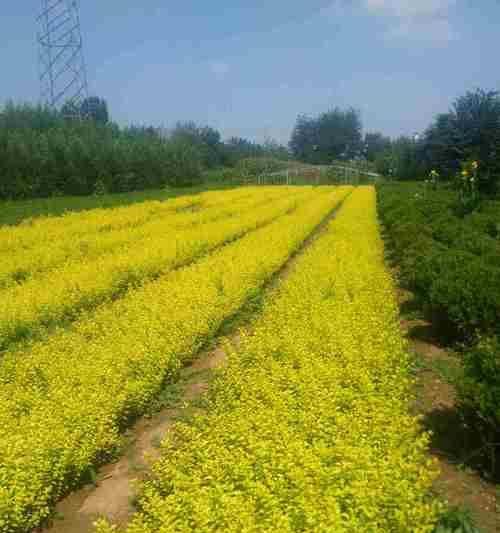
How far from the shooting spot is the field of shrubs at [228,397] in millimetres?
3025

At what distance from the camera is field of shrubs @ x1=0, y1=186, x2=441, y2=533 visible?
303 centimetres

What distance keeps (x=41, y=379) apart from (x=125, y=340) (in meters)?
0.99

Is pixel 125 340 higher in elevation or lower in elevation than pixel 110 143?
lower

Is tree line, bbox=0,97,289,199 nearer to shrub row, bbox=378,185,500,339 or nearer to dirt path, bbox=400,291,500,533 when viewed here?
shrub row, bbox=378,185,500,339

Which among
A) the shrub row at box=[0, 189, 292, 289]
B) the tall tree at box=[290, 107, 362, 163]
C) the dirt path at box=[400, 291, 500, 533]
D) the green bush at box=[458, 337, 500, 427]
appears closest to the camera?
the dirt path at box=[400, 291, 500, 533]

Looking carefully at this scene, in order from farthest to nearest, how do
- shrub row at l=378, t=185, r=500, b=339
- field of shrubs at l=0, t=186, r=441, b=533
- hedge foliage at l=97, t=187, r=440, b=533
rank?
shrub row at l=378, t=185, r=500, b=339, field of shrubs at l=0, t=186, r=441, b=533, hedge foliage at l=97, t=187, r=440, b=533

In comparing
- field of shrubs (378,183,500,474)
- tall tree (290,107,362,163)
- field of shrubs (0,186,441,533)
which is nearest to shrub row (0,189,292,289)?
field of shrubs (0,186,441,533)

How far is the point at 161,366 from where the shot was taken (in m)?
5.55

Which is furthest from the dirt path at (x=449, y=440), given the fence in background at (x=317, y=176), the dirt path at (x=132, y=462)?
the fence in background at (x=317, y=176)

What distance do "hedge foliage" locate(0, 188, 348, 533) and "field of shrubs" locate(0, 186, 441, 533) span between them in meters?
0.02

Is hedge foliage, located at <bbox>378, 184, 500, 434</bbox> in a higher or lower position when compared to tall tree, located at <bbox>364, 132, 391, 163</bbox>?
lower

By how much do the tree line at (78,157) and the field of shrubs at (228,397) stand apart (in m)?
19.9

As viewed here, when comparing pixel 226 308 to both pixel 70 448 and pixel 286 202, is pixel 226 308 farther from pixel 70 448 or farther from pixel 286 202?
pixel 286 202

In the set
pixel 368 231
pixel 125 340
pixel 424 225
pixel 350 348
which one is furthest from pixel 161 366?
pixel 368 231
